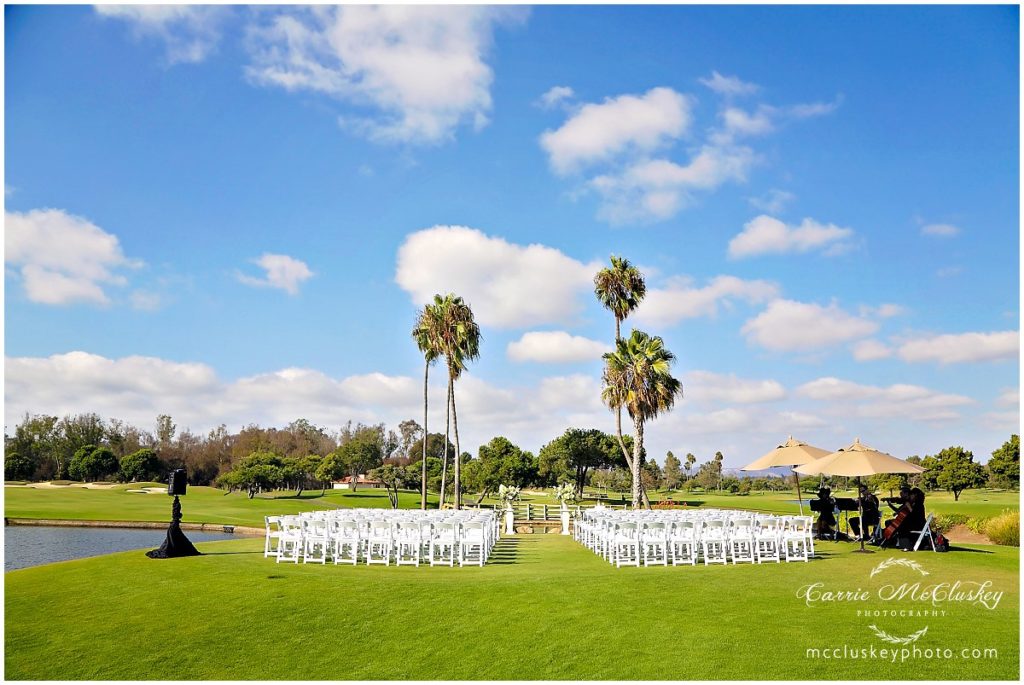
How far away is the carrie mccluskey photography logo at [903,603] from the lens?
729 cm

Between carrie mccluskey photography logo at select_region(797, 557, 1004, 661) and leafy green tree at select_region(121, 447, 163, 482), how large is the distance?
70241mm

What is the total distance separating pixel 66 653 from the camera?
307 inches

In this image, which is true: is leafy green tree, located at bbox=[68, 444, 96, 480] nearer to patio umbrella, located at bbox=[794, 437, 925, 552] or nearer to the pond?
the pond

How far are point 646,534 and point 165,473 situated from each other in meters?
69.9

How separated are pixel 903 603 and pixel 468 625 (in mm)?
5852

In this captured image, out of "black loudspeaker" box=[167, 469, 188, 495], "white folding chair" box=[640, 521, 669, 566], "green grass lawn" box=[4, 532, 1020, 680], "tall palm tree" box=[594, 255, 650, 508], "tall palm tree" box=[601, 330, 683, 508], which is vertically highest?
"tall palm tree" box=[594, 255, 650, 508]

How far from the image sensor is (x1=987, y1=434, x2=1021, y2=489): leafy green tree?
172 feet

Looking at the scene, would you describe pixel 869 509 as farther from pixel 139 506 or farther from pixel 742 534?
pixel 139 506

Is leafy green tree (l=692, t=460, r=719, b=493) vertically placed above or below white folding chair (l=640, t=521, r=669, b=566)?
below

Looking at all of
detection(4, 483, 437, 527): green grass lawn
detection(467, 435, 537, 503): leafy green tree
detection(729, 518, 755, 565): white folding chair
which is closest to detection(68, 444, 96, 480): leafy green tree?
detection(4, 483, 437, 527): green grass lawn

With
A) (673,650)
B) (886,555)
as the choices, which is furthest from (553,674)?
(886,555)

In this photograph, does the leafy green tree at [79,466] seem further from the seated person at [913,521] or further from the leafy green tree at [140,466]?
the seated person at [913,521]

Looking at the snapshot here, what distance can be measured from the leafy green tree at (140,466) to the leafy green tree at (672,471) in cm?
5617

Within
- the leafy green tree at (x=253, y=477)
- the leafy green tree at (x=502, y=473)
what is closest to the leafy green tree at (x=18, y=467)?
the leafy green tree at (x=253, y=477)
